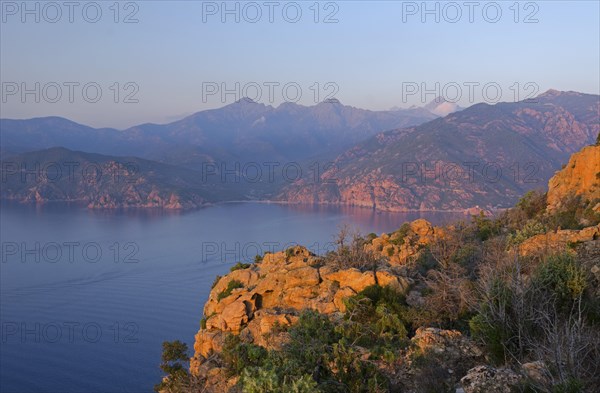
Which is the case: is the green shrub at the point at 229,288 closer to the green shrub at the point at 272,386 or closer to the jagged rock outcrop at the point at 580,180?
the green shrub at the point at 272,386

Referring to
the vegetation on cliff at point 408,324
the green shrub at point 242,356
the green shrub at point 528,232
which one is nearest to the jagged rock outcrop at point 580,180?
the green shrub at point 528,232

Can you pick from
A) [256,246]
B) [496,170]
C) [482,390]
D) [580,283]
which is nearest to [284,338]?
[482,390]

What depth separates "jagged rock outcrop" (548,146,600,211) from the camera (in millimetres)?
27062

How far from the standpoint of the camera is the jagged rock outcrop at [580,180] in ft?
88.8

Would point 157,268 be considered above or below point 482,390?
below

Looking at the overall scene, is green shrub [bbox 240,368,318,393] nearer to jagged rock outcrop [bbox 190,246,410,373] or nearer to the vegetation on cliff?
the vegetation on cliff

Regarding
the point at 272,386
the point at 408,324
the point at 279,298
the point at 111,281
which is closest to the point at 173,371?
the point at 279,298

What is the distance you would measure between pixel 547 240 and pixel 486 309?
Result: 24.2 feet

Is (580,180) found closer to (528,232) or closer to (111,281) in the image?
(528,232)

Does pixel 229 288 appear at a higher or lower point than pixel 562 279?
lower

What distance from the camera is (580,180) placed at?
28.4m

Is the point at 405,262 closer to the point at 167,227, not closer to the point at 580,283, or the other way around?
the point at 580,283

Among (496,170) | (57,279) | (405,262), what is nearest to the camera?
(405,262)

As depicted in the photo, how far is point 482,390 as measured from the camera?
8531 mm
